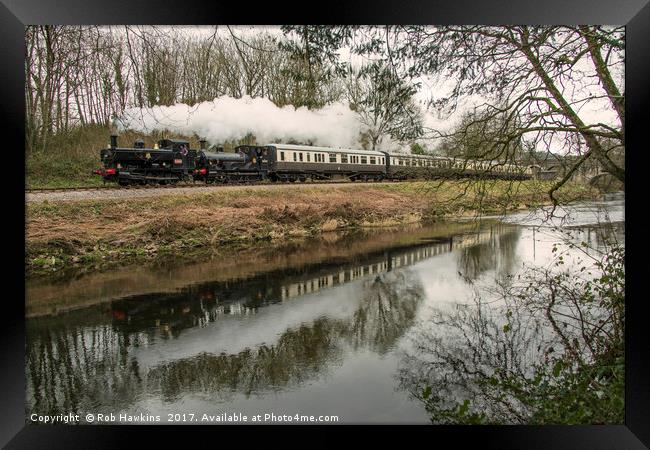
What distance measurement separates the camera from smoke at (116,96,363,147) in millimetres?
4434

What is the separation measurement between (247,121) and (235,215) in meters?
2.24

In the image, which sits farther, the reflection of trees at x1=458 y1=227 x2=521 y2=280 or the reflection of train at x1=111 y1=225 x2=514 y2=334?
the reflection of trees at x1=458 y1=227 x2=521 y2=280

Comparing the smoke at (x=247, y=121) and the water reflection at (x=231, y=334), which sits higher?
the smoke at (x=247, y=121)

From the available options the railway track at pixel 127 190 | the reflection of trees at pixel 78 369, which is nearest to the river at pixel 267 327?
the reflection of trees at pixel 78 369

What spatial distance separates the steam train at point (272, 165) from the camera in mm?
4469

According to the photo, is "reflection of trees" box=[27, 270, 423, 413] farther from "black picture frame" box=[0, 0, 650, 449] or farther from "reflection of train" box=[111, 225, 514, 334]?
"black picture frame" box=[0, 0, 650, 449]

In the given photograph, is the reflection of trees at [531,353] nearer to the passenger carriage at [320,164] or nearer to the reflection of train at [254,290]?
the reflection of train at [254,290]

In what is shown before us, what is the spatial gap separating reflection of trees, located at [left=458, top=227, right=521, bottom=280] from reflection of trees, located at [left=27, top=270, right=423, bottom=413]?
123 cm

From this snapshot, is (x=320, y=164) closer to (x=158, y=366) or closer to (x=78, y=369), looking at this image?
(x=158, y=366)

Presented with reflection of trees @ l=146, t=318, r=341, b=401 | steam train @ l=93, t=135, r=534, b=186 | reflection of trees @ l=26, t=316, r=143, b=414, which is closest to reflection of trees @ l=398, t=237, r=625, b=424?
reflection of trees @ l=146, t=318, r=341, b=401

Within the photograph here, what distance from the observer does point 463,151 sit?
4.20 m
